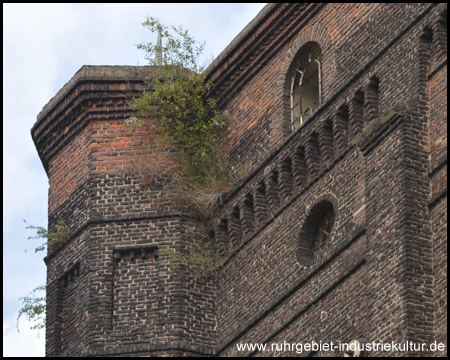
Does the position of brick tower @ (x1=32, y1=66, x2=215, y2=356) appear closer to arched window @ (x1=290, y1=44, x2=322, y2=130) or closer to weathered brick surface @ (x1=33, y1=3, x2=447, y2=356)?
weathered brick surface @ (x1=33, y1=3, x2=447, y2=356)

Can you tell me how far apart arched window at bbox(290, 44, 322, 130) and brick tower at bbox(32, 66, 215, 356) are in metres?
2.42

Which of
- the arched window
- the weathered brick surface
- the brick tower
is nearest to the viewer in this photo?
the weathered brick surface

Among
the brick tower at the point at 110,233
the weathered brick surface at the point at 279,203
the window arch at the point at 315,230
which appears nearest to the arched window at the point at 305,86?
the weathered brick surface at the point at 279,203

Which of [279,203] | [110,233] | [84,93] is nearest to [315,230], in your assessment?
[279,203]

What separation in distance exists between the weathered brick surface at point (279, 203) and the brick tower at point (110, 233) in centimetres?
2

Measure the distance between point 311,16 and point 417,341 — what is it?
672cm

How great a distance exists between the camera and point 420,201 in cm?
1911

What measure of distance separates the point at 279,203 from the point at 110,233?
2.88 metres

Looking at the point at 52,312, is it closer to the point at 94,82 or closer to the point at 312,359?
the point at 94,82

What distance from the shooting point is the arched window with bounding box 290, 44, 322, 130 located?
2288 centimetres

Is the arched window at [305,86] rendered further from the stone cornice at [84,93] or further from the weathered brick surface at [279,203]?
the stone cornice at [84,93]

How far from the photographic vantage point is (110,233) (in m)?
23.5

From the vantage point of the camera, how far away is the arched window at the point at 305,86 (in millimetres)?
22875

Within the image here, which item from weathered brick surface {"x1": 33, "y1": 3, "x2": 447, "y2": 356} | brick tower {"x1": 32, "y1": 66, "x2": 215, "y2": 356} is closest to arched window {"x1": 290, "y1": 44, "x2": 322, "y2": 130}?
weathered brick surface {"x1": 33, "y1": 3, "x2": 447, "y2": 356}
